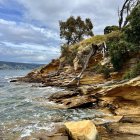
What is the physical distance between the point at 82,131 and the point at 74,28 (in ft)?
202

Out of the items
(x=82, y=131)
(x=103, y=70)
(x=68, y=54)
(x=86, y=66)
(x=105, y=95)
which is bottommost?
(x=82, y=131)

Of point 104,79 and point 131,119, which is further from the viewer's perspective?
point 104,79

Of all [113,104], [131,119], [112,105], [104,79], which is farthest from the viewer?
[104,79]

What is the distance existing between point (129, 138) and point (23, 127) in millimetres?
7047

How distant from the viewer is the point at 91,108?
80.9 feet

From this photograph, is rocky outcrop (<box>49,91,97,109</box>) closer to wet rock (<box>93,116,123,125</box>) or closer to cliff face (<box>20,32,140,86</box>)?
wet rock (<box>93,116,123,125</box>)

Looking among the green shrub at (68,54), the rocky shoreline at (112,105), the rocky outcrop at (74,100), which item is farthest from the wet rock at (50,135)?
the green shrub at (68,54)

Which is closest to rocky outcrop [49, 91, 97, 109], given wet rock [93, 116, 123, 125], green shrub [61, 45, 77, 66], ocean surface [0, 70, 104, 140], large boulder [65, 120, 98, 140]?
ocean surface [0, 70, 104, 140]

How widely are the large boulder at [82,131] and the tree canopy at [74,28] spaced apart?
60328 millimetres

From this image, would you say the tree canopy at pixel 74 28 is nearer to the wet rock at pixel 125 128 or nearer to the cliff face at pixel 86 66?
the cliff face at pixel 86 66

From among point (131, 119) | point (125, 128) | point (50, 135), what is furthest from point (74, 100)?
point (50, 135)

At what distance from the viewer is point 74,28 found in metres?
74.8

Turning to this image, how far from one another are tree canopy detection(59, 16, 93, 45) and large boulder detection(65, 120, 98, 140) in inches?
2375

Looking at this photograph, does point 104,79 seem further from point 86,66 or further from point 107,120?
point 107,120
